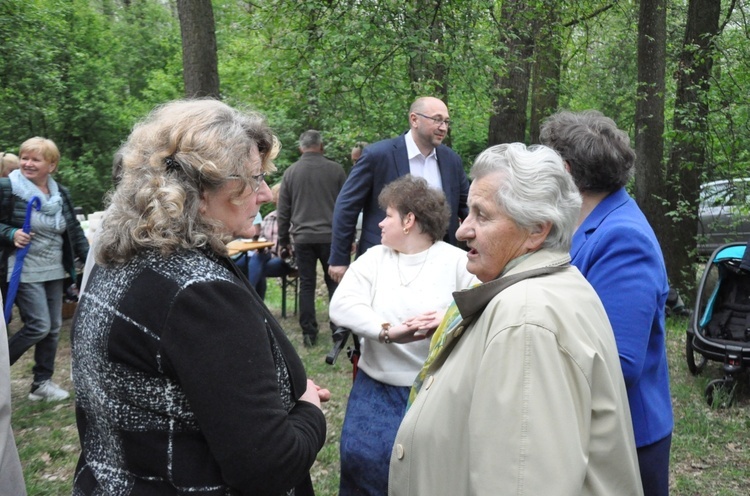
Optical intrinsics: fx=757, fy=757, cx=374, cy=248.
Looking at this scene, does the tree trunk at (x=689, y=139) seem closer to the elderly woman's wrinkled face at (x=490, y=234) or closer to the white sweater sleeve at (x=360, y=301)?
the white sweater sleeve at (x=360, y=301)

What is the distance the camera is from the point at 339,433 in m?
5.01

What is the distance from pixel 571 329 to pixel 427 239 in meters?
1.65

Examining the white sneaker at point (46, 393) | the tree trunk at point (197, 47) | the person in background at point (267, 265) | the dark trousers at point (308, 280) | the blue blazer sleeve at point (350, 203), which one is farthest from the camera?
the person in background at point (267, 265)

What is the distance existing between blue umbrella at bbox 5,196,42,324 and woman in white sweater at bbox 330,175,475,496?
3.03m

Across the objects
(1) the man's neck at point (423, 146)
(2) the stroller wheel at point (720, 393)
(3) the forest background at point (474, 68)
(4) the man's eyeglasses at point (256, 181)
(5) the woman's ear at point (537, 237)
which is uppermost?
(3) the forest background at point (474, 68)

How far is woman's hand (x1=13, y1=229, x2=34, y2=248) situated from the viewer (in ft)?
17.6

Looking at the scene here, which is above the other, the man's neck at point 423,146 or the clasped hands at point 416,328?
the man's neck at point 423,146

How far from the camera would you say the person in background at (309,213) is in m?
7.46

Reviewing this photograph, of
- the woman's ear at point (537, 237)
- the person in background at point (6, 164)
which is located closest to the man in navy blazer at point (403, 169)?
the woman's ear at point (537, 237)

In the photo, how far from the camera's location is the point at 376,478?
3.08 meters

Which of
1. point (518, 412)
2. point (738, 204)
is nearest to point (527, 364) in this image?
point (518, 412)

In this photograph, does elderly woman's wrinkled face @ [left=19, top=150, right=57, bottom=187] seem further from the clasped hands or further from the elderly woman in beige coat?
the elderly woman in beige coat

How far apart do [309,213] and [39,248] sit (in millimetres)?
2793

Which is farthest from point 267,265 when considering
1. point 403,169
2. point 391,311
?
point 391,311
